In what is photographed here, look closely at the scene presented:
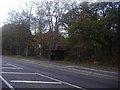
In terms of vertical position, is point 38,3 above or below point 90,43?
above

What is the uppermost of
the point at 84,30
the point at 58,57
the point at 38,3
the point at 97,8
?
the point at 38,3

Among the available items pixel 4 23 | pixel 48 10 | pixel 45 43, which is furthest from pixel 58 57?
pixel 4 23

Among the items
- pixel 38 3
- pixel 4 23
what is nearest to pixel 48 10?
pixel 38 3

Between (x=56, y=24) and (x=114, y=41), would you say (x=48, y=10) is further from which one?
(x=114, y=41)

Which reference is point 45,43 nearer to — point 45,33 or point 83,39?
point 45,33

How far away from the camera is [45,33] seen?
52.1 m

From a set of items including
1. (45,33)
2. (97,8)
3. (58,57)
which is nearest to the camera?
(97,8)

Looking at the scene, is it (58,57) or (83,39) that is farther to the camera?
(58,57)

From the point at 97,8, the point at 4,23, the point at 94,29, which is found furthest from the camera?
the point at 4,23

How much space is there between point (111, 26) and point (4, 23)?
4739cm

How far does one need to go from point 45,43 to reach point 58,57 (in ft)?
18.0

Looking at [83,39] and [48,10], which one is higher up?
[48,10]

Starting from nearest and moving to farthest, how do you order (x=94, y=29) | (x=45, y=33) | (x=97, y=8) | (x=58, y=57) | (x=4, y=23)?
(x=94, y=29)
(x=97, y=8)
(x=58, y=57)
(x=45, y=33)
(x=4, y=23)

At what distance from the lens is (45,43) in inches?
2061
